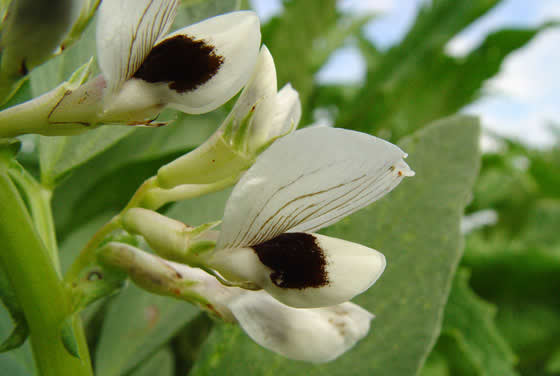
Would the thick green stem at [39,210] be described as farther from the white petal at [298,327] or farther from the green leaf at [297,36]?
the green leaf at [297,36]

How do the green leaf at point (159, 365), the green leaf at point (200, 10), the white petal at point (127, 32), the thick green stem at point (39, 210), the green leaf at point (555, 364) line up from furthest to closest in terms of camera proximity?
the green leaf at point (555, 364), the green leaf at point (159, 365), the green leaf at point (200, 10), the thick green stem at point (39, 210), the white petal at point (127, 32)

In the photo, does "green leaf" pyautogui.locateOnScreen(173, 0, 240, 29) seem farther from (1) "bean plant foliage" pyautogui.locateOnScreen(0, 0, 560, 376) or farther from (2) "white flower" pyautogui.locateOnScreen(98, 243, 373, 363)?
(2) "white flower" pyautogui.locateOnScreen(98, 243, 373, 363)

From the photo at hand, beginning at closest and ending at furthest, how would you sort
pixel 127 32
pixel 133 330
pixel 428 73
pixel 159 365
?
1. pixel 127 32
2. pixel 133 330
3. pixel 159 365
4. pixel 428 73

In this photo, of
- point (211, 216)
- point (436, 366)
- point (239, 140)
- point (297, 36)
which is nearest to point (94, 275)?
point (239, 140)

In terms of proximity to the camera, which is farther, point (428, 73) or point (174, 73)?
point (428, 73)

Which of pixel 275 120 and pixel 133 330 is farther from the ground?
pixel 275 120

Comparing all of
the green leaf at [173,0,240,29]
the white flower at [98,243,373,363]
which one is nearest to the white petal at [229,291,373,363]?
the white flower at [98,243,373,363]

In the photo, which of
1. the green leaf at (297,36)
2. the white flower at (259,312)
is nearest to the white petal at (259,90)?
the white flower at (259,312)

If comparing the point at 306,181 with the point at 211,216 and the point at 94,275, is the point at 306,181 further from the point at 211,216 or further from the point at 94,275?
the point at 211,216
